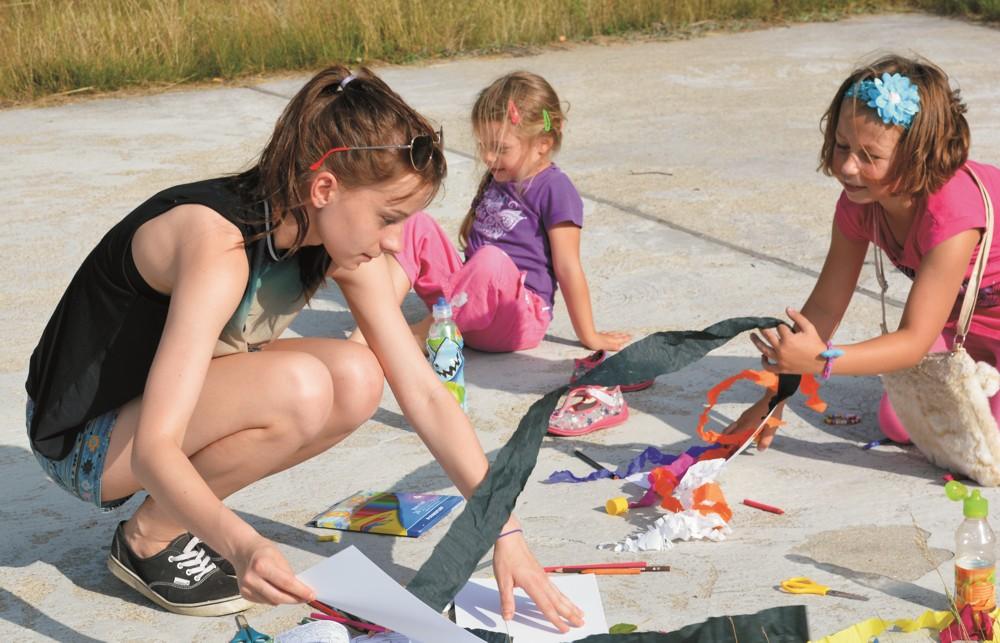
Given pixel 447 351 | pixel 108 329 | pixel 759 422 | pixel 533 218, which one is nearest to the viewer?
pixel 108 329

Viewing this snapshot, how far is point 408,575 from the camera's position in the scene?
2945mm

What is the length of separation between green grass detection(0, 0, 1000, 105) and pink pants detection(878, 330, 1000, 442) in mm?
6183

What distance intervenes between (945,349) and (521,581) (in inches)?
60.2

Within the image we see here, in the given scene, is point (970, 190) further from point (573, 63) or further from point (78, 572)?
point (573, 63)

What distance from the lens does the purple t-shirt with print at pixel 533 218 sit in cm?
432

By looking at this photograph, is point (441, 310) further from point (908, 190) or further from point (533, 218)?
point (908, 190)

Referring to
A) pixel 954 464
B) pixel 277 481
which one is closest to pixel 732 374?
pixel 954 464

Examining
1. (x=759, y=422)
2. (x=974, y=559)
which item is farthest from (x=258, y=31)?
(x=974, y=559)

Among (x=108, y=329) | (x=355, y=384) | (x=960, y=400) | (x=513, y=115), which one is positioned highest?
(x=513, y=115)

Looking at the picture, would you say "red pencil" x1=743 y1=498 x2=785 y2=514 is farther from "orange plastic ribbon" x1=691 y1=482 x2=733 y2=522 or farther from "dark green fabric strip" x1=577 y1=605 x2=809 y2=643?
"dark green fabric strip" x1=577 y1=605 x2=809 y2=643

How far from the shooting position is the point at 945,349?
11.4 feet

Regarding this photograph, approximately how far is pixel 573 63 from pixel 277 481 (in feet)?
19.2

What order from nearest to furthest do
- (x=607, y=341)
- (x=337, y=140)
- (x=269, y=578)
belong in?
(x=269, y=578) < (x=337, y=140) < (x=607, y=341)

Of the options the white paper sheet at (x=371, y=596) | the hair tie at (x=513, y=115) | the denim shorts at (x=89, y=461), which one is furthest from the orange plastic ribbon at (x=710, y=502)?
the hair tie at (x=513, y=115)
